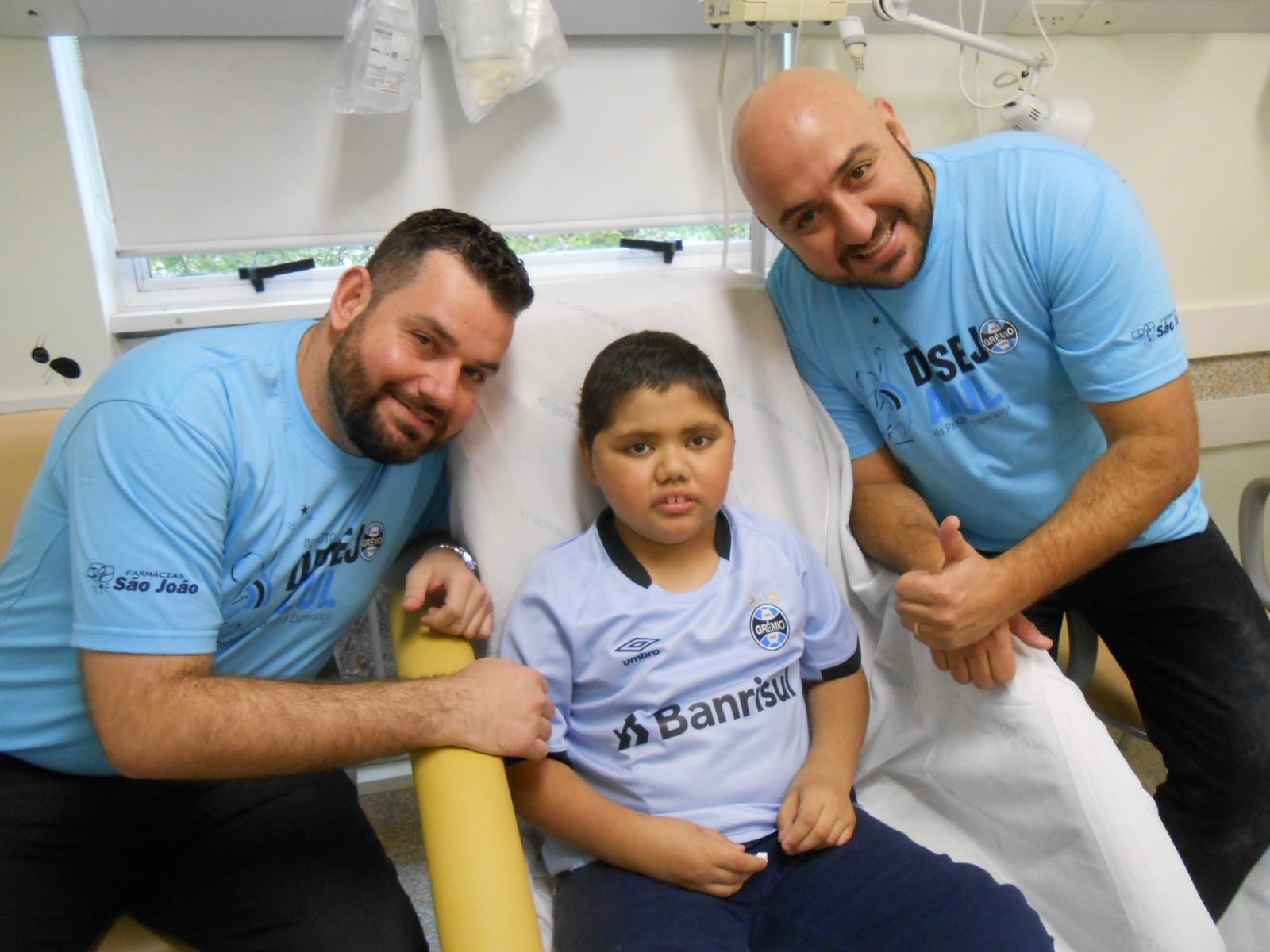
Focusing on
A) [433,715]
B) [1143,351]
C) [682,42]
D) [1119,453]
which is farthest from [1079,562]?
[682,42]

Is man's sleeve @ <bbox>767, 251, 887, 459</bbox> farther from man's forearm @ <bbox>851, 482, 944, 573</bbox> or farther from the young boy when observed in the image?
the young boy

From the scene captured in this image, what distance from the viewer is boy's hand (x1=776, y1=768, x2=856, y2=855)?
101 centimetres

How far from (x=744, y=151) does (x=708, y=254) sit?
0.67m

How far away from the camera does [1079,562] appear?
1121 millimetres

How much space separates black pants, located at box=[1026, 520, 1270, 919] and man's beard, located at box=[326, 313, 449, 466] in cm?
108

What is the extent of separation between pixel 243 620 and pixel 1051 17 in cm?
192

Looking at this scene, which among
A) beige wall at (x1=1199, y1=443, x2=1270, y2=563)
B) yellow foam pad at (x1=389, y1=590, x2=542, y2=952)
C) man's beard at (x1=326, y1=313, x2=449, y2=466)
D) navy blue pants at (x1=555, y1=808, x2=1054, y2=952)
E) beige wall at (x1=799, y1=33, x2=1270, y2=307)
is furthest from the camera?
beige wall at (x1=1199, y1=443, x2=1270, y2=563)

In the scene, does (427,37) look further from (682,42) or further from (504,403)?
(504,403)

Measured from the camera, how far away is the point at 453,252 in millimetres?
1057

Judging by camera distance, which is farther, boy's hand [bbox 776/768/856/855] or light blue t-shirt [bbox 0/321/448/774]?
boy's hand [bbox 776/768/856/855]

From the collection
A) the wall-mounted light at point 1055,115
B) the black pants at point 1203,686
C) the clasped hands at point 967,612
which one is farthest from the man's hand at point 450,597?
the wall-mounted light at point 1055,115

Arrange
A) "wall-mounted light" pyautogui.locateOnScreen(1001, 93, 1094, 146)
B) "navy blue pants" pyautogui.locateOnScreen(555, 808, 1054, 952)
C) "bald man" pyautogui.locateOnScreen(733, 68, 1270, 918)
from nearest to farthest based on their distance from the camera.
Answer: "navy blue pants" pyautogui.locateOnScreen(555, 808, 1054, 952) < "bald man" pyautogui.locateOnScreen(733, 68, 1270, 918) < "wall-mounted light" pyautogui.locateOnScreen(1001, 93, 1094, 146)

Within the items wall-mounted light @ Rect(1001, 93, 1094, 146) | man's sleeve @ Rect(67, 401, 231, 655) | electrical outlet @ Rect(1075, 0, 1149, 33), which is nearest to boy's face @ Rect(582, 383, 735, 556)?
man's sleeve @ Rect(67, 401, 231, 655)

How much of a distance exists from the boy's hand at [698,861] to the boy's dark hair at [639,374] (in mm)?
534
